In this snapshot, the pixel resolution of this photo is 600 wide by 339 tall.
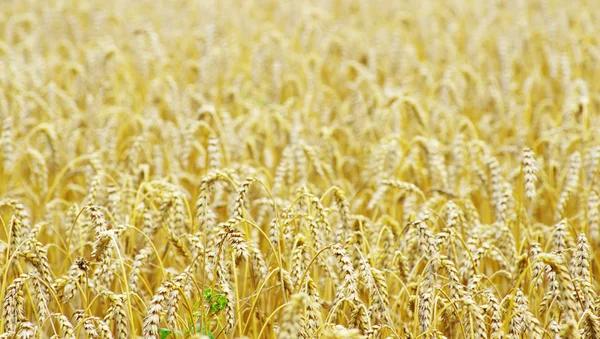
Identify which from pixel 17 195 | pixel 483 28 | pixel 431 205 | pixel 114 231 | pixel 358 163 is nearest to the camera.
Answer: pixel 114 231

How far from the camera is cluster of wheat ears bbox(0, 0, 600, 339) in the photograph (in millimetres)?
2061

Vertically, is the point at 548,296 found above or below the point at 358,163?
below

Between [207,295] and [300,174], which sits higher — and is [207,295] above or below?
below

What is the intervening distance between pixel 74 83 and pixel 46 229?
7.53ft

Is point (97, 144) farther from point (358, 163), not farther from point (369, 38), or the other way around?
point (369, 38)

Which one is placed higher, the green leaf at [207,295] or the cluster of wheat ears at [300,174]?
the cluster of wheat ears at [300,174]

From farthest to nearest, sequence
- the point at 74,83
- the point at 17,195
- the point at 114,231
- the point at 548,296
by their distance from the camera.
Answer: the point at 74,83, the point at 17,195, the point at 548,296, the point at 114,231

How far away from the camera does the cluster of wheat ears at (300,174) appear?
206 centimetres

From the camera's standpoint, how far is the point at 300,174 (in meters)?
3.25

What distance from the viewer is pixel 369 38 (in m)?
6.86

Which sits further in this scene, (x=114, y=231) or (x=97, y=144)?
(x=97, y=144)

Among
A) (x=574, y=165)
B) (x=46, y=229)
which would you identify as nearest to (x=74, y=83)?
(x=46, y=229)

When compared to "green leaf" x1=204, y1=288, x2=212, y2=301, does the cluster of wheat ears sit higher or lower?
higher

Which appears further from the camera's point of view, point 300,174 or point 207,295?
point 300,174
